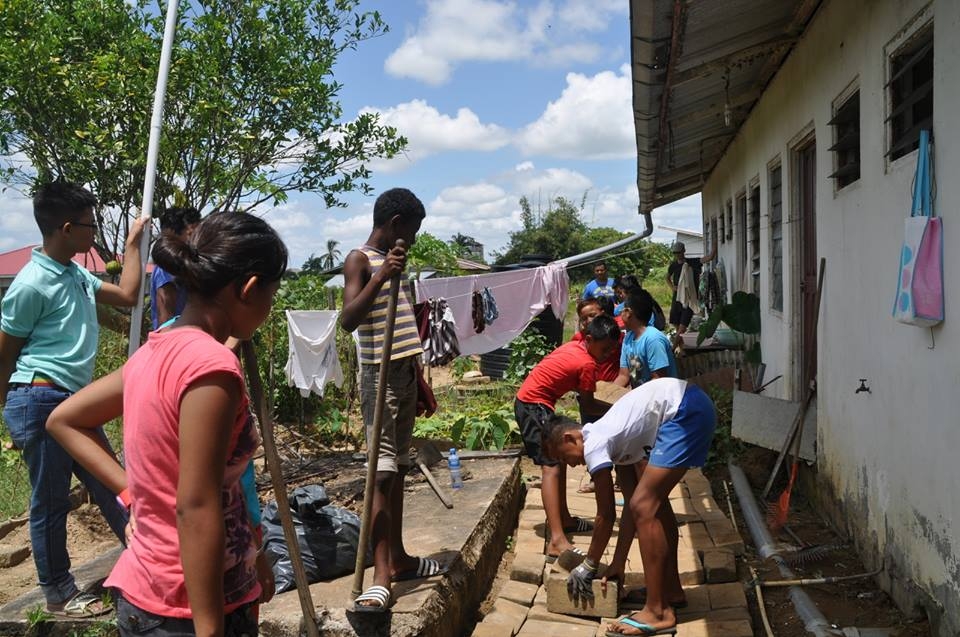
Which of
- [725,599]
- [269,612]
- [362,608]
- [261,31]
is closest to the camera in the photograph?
[362,608]

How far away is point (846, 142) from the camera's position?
5434 mm

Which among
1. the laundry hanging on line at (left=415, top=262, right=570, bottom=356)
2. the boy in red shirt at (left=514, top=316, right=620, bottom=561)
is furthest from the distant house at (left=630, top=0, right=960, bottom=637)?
the laundry hanging on line at (left=415, top=262, right=570, bottom=356)

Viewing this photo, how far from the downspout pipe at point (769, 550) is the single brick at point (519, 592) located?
1394 millimetres

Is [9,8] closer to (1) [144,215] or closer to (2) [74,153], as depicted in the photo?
(2) [74,153]

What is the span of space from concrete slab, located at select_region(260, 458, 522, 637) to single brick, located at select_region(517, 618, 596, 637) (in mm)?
335

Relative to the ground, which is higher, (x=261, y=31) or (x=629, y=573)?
(x=261, y=31)

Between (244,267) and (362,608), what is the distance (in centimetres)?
206

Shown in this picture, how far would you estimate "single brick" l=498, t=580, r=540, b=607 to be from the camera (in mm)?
4609

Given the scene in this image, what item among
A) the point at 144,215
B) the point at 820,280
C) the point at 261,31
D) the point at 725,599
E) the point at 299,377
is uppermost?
the point at 261,31

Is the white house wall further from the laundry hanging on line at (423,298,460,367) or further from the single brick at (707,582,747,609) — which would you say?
the laundry hanging on line at (423,298,460,367)

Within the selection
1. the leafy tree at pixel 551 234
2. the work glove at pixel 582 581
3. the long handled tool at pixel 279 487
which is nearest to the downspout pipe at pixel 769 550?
the work glove at pixel 582 581

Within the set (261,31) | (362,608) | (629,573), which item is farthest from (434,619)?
(261,31)

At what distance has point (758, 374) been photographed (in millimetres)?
8570

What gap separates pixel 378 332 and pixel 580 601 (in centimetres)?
187
